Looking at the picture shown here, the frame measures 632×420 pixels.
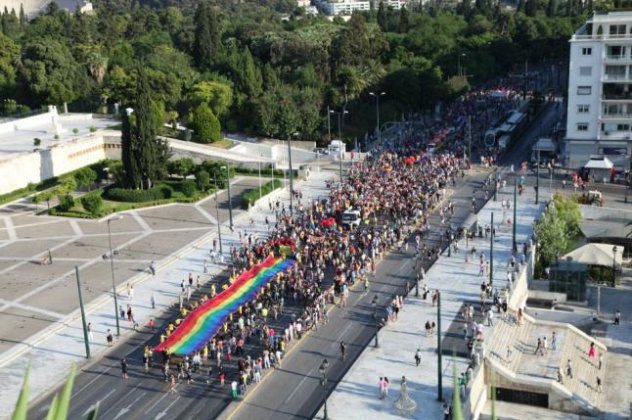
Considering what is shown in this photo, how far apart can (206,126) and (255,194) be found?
1893cm

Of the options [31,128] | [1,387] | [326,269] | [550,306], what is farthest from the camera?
[31,128]

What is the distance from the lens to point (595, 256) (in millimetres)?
42281

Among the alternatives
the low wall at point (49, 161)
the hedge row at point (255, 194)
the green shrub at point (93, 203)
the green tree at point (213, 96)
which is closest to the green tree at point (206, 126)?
the green tree at point (213, 96)

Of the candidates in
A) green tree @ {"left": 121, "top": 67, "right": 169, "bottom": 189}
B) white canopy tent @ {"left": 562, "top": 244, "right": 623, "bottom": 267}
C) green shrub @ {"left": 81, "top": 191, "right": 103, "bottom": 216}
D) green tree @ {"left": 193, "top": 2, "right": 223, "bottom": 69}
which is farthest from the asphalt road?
green tree @ {"left": 193, "top": 2, "right": 223, "bottom": 69}

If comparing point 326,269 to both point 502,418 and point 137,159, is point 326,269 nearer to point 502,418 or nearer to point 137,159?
point 502,418

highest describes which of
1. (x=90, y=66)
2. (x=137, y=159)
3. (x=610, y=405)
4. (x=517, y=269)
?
(x=90, y=66)

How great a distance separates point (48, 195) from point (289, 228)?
20412 mm

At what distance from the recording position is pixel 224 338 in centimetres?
3484

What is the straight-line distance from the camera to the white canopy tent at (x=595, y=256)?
4203 cm

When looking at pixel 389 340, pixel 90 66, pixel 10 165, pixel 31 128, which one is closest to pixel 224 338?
pixel 389 340

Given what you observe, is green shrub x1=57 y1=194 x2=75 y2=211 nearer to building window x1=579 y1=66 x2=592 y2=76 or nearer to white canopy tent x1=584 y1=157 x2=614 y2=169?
white canopy tent x1=584 y1=157 x2=614 y2=169

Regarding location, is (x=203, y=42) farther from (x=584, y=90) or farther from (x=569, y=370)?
(x=569, y=370)

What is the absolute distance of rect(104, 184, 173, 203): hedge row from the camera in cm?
5997

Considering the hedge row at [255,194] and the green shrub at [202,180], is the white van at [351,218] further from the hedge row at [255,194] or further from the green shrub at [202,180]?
the green shrub at [202,180]
